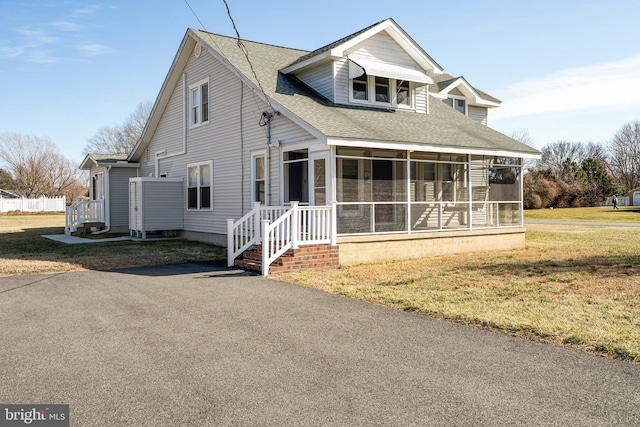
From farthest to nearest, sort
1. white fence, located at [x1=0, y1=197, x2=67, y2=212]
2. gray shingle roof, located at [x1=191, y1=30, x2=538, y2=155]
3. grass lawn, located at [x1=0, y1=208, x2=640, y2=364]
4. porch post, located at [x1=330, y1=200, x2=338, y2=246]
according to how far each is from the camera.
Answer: white fence, located at [x1=0, y1=197, x2=67, y2=212] → gray shingle roof, located at [x1=191, y1=30, x2=538, y2=155] → porch post, located at [x1=330, y1=200, x2=338, y2=246] → grass lawn, located at [x1=0, y1=208, x2=640, y2=364]

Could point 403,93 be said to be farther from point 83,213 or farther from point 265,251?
point 83,213

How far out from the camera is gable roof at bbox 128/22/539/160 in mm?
12414

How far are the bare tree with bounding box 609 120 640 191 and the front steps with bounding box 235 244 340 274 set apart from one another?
7458 centimetres

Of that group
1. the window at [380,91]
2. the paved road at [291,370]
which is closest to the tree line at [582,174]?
the window at [380,91]

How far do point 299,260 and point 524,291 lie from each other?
4.73m

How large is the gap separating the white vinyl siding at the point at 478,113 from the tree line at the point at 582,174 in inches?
839

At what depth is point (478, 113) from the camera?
22.8 metres

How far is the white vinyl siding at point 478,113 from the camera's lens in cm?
2247

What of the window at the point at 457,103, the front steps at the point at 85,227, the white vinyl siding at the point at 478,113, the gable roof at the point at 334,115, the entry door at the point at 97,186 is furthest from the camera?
the white vinyl siding at the point at 478,113

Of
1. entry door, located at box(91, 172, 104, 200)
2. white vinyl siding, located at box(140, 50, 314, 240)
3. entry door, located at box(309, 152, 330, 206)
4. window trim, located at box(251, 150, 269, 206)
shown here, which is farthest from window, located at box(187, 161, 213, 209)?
entry door, located at box(91, 172, 104, 200)

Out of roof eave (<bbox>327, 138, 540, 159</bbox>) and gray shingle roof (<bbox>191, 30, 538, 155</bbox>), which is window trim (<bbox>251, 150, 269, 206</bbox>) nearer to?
gray shingle roof (<bbox>191, 30, 538, 155</bbox>)

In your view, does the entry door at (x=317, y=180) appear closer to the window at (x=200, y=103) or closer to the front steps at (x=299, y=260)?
the front steps at (x=299, y=260)

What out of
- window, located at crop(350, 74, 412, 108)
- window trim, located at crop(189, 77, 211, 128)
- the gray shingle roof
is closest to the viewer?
the gray shingle roof

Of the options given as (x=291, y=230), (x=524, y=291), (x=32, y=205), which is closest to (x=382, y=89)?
(x=291, y=230)
